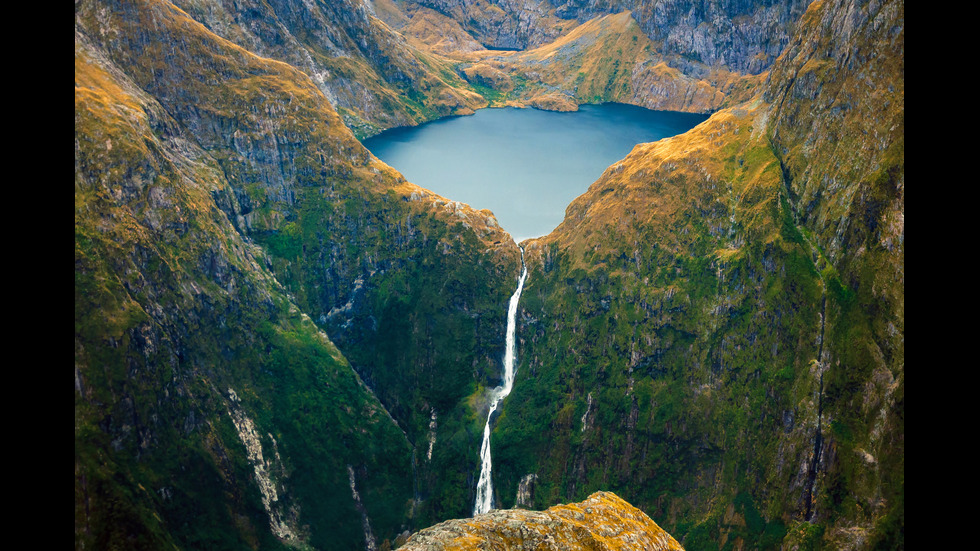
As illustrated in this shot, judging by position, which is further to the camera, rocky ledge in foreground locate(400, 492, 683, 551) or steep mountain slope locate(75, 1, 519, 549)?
steep mountain slope locate(75, 1, 519, 549)

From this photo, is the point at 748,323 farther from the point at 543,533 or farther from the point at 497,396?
the point at 543,533

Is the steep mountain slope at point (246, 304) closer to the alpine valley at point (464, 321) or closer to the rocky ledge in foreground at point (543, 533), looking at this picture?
the alpine valley at point (464, 321)

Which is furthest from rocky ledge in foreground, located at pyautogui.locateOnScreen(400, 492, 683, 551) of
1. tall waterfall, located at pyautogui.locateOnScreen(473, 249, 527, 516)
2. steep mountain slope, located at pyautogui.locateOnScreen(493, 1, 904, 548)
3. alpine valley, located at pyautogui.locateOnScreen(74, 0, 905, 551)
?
tall waterfall, located at pyautogui.locateOnScreen(473, 249, 527, 516)

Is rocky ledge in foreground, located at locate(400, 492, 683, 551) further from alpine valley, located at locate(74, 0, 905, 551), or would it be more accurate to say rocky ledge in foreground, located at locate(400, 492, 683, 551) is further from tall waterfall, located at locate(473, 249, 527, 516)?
tall waterfall, located at locate(473, 249, 527, 516)

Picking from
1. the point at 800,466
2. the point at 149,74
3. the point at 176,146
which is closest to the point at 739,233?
the point at 800,466
